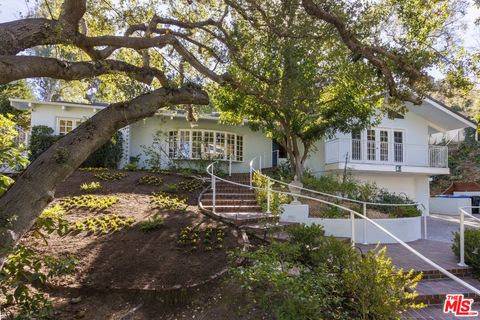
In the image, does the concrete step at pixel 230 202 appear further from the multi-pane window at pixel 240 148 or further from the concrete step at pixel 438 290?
the multi-pane window at pixel 240 148

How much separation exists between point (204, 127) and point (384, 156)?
9.51m

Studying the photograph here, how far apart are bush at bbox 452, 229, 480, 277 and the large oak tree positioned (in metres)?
3.22

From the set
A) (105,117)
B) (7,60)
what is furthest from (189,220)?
(7,60)

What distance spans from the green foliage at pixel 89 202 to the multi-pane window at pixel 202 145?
20.4ft

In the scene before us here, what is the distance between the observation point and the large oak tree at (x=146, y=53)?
402 centimetres

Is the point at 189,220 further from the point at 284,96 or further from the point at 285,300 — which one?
the point at 285,300

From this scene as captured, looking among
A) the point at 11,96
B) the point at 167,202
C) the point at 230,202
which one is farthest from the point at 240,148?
the point at 11,96

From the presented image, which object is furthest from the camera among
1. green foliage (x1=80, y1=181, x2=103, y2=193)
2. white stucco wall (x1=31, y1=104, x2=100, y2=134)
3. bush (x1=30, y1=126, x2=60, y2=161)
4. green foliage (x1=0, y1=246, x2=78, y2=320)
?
white stucco wall (x1=31, y1=104, x2=100, y2=134)

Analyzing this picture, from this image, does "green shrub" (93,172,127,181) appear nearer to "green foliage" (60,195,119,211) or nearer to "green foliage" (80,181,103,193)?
"green foliage" (80,181,103,193)

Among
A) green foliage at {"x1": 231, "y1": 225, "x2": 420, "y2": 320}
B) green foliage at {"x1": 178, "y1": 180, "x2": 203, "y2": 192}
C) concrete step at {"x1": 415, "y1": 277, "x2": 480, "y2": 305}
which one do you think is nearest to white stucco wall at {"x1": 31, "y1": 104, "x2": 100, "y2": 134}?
green foliage at {"x1": 178, "y1": 180, "x2": 203, "y2": 192}

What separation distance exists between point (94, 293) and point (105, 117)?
304 cm

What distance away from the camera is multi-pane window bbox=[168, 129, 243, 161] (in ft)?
53.7

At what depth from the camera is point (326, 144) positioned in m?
16.8

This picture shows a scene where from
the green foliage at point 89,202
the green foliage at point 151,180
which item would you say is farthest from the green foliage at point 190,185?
the green foliage at point 89,202
